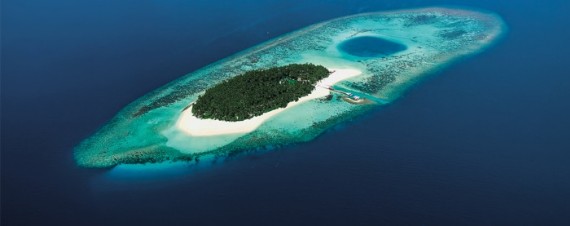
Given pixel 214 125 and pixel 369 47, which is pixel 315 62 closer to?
pixel 369 47

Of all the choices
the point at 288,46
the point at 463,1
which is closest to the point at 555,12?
the point at 463,1

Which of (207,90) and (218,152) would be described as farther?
(207,90)

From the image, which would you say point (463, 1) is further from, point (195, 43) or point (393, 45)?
point (195, 43)

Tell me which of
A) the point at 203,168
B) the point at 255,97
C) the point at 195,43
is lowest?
the point at 203,168

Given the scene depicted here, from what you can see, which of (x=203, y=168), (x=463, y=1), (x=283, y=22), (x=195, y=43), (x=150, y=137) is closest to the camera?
(x=203, y=168)

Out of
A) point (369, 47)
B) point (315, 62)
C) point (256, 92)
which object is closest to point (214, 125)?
point (256, 92)

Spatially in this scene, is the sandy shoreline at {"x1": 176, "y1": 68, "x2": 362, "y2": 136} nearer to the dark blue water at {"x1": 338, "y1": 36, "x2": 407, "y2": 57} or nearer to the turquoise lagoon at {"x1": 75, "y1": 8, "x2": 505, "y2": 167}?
the turquoise lagoon at {"x1": 75, "y1": 8, "x2": 505, "y2": 167}

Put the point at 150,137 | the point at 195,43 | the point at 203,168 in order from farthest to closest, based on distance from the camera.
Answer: the point at 195,43
the point at 150,137
the point at 203,168
